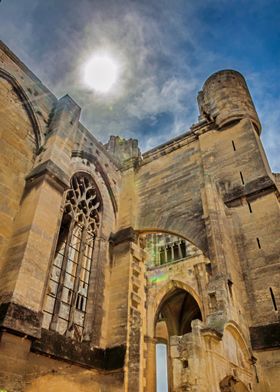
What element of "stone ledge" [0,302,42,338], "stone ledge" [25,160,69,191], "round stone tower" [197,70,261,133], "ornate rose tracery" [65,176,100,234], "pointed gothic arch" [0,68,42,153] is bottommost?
"stone ledge" [0,302,42,338]

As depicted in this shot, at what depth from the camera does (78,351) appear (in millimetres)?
6535

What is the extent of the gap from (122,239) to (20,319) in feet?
13.9

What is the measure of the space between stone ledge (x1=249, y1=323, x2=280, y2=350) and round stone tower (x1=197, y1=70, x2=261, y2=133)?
566cm

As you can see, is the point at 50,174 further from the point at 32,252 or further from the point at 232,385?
the point at 232,385

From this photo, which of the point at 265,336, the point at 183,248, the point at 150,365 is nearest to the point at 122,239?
the point at 265,336

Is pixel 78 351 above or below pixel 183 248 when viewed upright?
below

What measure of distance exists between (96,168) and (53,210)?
3296 millimetres

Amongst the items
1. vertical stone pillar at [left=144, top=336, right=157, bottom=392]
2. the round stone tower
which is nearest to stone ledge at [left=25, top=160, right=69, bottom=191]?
the round stone tower

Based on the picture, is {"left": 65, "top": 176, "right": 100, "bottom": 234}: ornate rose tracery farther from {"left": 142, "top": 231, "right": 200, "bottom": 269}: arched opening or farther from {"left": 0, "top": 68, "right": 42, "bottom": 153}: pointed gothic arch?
{"left": 142, "top": 231, "right": 200, "bottom": 269}: arched opening

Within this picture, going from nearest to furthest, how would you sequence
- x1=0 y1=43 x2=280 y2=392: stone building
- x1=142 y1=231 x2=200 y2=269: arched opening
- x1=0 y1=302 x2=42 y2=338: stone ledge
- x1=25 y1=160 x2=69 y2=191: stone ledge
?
x1=0 y1=302 x2=42 y2=338: stone ledge
x1=0 y1=43 x2=280 y2=392: stone building
x1=25 y1=160 x2=69 y2=191: stone ledge
x1=142 y1=231 x2=200 y2=269: arched opening

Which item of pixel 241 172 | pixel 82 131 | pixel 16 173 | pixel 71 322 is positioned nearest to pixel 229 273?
pixel 241 172

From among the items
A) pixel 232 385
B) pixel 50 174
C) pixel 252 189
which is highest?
pixel 252 189

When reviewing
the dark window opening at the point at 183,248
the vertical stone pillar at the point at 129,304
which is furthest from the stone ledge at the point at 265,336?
the dark window opening at the point at 183,248

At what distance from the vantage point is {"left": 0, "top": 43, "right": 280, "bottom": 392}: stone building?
5238mm
